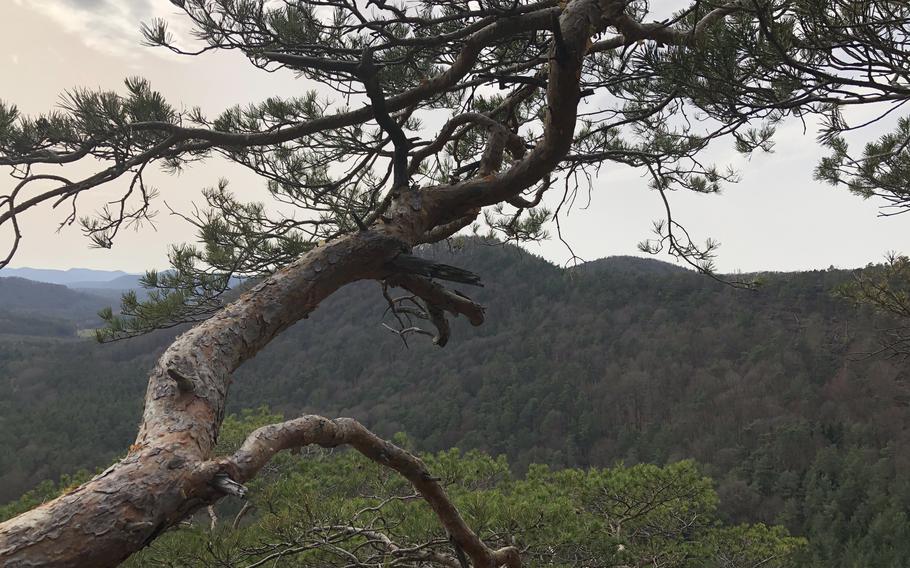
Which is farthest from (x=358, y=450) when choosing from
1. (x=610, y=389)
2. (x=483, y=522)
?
(x=610, y=389)

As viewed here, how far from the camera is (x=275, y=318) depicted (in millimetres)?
1057

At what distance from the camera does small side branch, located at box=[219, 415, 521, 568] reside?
0.81 metres

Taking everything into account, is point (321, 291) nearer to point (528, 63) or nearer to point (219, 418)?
point (219, 418)

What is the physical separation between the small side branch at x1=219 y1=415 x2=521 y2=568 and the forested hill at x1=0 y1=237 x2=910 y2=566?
44.0ft

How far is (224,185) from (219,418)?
1695mm

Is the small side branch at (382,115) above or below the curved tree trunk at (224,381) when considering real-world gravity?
above

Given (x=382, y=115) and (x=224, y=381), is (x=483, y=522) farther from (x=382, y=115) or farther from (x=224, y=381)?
(x=382, y=115)

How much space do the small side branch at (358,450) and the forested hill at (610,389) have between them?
44.0 ft

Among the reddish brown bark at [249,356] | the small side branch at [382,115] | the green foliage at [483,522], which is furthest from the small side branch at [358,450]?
the small side branch at [382,115]

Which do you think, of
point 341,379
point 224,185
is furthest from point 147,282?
point 341,379

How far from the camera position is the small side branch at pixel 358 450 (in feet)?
2.66

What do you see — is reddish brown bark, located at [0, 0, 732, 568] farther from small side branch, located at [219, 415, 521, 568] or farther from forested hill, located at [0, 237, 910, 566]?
forested hill, located at [0, 237, 910, 566]

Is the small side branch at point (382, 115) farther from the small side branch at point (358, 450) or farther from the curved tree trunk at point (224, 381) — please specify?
the small side branch at point (358, 450)

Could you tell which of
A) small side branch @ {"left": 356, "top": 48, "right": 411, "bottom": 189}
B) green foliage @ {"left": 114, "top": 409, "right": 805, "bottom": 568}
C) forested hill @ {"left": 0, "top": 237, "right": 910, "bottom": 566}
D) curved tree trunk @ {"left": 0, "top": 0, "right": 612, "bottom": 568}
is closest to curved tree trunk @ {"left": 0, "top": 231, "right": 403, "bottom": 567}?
curved tree trunk @ {"left": 0, "top": 0, "right": 612, "bottom": 568}
